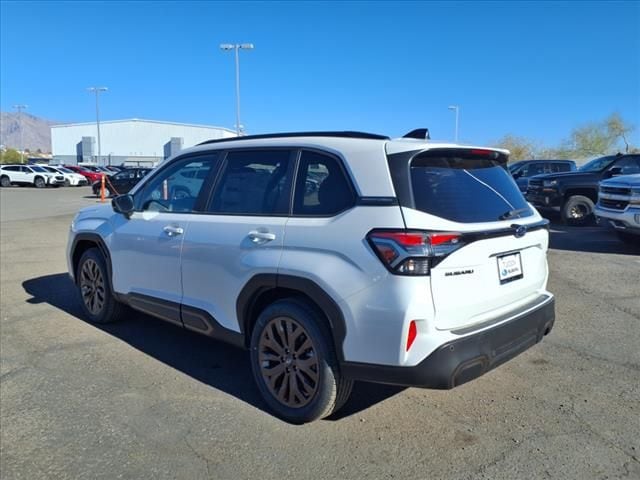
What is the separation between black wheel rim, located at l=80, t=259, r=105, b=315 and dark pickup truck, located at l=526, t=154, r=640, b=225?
1102cm

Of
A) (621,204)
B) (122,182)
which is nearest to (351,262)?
(621,204)

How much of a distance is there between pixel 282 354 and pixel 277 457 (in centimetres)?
65

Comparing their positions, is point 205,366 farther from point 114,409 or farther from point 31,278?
point 31,278

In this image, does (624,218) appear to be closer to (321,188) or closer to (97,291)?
(321,188)

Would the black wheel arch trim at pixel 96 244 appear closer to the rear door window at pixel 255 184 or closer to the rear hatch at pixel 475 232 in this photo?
the rear door window at pixel 255 184

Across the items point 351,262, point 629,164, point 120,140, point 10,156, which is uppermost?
point 120,140

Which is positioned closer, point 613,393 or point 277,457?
point 277,457

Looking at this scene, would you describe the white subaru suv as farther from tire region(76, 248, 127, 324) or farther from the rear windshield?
tire region(76, 248, 127, 324)

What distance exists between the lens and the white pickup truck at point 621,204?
8.58 m

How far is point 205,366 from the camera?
4.24 meters

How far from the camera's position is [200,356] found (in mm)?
4465

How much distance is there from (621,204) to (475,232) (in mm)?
7401

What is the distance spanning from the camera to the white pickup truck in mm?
8578

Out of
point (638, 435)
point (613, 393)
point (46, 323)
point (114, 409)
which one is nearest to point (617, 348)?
point (613, 393)
